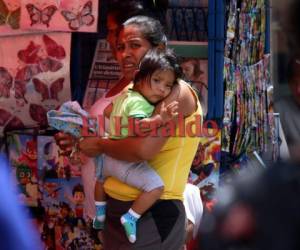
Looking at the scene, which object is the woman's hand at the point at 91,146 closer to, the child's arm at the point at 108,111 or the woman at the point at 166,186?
the woman at the point at 166,186

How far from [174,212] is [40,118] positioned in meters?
1.57

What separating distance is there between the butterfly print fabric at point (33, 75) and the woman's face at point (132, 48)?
3.03 feet

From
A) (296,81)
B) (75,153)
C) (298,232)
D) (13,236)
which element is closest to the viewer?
(298,232)

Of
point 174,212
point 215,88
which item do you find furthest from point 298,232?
point 215,88

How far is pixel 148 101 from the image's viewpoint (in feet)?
9.26

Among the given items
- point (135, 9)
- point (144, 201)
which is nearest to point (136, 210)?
point (144, 201)

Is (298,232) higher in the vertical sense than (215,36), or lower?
lower

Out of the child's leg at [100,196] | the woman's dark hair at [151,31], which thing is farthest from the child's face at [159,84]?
the child's leg at [100,196]

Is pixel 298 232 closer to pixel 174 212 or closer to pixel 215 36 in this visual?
pixel 174 212

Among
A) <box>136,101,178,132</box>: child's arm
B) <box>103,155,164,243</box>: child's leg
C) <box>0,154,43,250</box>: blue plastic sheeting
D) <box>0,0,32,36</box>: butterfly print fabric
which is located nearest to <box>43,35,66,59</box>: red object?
<box>0,0,32,36</box>: butterfly print fabric

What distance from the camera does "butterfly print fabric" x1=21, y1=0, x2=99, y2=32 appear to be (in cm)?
386

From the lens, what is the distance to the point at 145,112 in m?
2.75

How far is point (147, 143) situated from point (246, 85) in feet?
5.67

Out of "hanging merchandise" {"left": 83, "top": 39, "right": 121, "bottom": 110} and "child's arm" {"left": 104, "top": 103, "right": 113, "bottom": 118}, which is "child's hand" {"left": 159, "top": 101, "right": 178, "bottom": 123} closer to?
"child's arm" {"left": 104, "top": 103, "right": 113, "bottom": 118}
